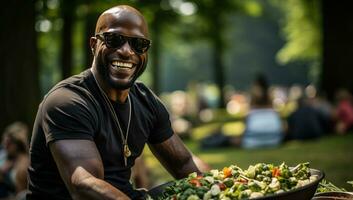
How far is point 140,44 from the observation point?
360 centimetres

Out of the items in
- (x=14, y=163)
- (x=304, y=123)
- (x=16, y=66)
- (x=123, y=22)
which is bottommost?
(x=304, y=123)

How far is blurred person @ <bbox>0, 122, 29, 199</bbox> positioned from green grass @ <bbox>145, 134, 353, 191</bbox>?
2.16 meters

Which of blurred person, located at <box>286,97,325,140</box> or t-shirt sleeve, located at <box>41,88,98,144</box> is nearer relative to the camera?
t-shirt sleeve, located at <box>41,88,98,144</box>

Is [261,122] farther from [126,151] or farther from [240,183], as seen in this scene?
[240,183]

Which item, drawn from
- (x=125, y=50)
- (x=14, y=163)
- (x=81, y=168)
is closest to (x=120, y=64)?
(x=125, y=50)

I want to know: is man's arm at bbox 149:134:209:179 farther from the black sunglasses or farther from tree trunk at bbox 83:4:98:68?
tree trunk at bbox 83:4:98:68

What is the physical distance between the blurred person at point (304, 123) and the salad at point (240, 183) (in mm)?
9836

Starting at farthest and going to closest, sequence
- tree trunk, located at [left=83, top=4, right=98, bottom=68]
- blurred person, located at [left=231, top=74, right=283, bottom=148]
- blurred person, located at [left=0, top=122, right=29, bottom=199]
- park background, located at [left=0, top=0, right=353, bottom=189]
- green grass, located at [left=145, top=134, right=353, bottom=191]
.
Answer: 1. tree trunk, located at [left=83, top=4, right=98, bottom=68]
2. blurred person, located at [left=231, top=74, right=283, bottom=148]
3. park background, located at [left=0, top=0, right=353, bottom=189]
4. green grass, located at [left=145, top=134, right=353, bottom=191]
5. blurred person, located at [left=0, top=122, right=29, bottom=199]

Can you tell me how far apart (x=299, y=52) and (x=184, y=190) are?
3472 cm

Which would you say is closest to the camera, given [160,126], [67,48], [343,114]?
[160,126]

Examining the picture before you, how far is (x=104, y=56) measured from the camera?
359 centimetres

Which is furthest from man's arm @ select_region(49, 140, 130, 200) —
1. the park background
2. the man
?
the park background

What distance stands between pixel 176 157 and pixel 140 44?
871mm

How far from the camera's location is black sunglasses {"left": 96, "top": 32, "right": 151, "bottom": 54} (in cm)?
353
